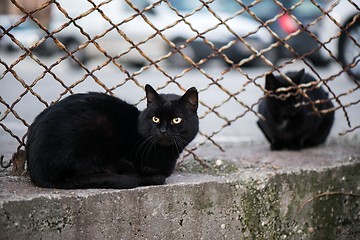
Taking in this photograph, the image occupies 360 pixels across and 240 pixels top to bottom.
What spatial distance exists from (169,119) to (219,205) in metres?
0.52

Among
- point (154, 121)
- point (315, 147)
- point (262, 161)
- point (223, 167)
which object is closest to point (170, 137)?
point (154, 121)

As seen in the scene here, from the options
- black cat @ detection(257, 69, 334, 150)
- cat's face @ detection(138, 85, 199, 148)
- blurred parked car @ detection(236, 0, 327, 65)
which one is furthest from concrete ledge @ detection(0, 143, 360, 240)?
blurred parked car @ detection(236, 0, 327, 65)

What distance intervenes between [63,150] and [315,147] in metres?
2.18

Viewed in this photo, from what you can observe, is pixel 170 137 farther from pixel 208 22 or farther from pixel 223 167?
pixel 208 22

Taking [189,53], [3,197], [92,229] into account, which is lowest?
[92,229]

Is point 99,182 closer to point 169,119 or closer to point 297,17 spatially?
point 169,119

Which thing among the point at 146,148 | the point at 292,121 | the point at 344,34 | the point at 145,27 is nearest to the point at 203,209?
the point at 146,148

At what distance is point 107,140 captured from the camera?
3.05 metres

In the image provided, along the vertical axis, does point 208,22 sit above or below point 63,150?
above

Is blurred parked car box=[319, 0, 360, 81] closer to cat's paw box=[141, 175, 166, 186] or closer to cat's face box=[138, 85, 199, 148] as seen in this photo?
cat's face box=[138, 85, 199, 148]

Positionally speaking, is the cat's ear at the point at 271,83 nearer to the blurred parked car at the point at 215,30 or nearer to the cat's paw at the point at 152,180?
the cat's paw at the point at 152,180

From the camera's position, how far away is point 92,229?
2785 mm

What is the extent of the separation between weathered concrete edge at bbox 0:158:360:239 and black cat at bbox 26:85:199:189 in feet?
0.35

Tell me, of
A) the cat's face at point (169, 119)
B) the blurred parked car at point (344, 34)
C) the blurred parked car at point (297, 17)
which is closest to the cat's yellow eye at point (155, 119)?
the cat's face at point (169, 119)
